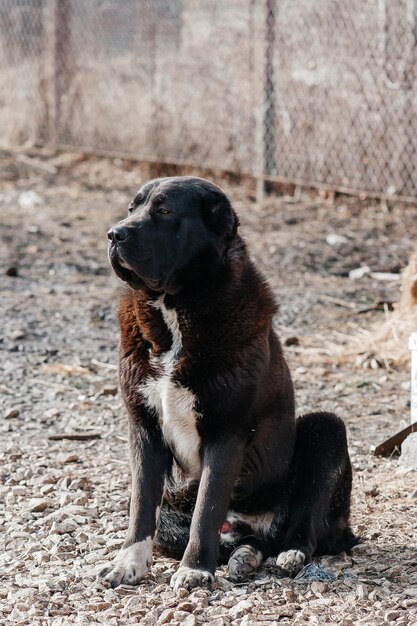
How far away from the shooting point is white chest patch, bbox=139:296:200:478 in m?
3.80

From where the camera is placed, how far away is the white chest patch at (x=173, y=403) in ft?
12.5

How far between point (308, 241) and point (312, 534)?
589cm

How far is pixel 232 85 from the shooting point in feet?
37.7

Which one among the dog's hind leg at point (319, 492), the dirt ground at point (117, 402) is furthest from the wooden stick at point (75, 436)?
the dog's hind leg at point (319, 492)

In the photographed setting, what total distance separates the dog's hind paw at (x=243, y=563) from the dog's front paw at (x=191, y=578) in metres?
0.15

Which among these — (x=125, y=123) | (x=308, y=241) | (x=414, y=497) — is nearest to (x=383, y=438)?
(x=414, y=497)

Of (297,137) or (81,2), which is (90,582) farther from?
(81,2)

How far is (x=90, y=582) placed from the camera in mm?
3729

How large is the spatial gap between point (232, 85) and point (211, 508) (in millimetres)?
8351

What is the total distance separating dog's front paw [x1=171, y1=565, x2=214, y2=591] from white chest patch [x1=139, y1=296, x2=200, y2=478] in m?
0.39

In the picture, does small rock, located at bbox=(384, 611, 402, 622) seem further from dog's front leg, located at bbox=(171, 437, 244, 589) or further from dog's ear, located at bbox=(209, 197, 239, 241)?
dog's ear, located at bbox=(209, 197, 239, 241)

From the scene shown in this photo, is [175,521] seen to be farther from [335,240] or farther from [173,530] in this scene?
[335,240]

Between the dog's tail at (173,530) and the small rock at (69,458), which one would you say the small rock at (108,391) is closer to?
the small rock at (69,458)

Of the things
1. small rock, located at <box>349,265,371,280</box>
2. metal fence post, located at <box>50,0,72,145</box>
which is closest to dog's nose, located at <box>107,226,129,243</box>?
small rock, located at <box>349,265,371,280</box>
